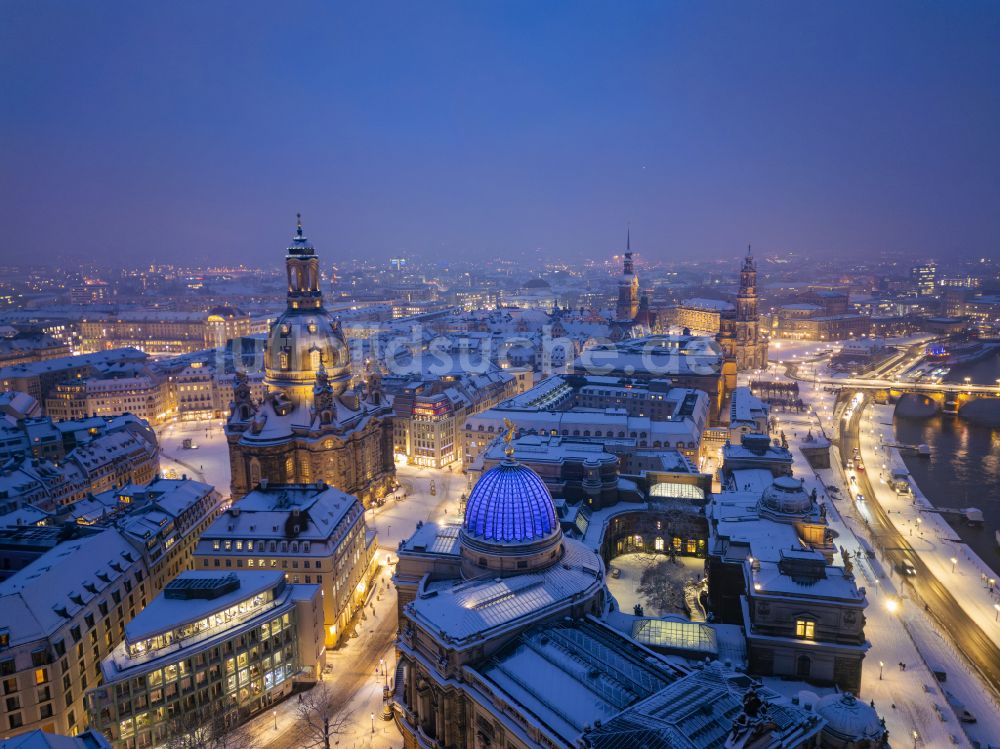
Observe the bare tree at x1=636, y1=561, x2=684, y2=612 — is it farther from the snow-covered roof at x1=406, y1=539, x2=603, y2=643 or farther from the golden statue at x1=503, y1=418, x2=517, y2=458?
the golden statue at x1=503, y1=418, x2=517, y2=458

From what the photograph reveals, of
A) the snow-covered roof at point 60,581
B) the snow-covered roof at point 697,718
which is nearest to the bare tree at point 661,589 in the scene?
the snow-covered roof at point 697,718

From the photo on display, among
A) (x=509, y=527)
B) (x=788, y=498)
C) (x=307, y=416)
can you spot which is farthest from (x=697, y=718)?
(x=307, y=416)

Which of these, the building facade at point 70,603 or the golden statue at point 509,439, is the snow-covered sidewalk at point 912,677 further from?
the building facade at point 70,603

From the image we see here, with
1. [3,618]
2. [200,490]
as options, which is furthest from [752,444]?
[3,618]

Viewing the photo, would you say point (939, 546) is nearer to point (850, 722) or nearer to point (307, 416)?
point (850, 722)

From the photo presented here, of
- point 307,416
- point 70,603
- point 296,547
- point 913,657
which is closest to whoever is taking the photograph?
point 70,603

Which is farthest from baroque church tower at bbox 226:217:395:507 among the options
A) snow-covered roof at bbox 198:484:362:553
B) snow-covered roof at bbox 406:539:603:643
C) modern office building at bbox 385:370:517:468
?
snow-covered roof at bbox 406:539:603:643

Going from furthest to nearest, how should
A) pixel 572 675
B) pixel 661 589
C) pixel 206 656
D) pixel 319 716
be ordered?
pixel 661 589, pixel 319 716, pixel 206 656, pixel 572 675
